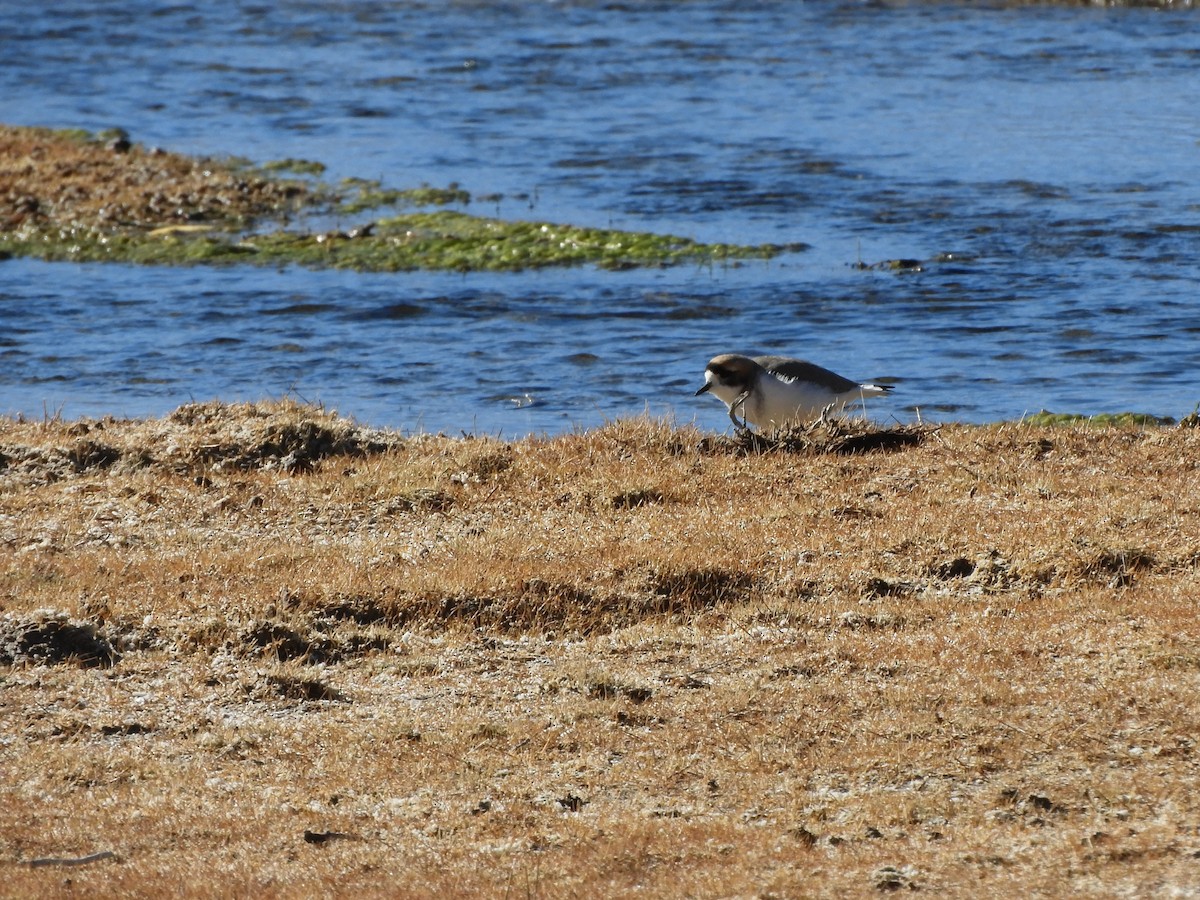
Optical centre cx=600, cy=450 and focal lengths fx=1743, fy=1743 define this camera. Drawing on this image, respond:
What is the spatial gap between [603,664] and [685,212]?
659 inches

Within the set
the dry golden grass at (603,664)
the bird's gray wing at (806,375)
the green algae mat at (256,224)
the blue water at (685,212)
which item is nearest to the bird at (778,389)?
the bird's gray wing at (806,375)

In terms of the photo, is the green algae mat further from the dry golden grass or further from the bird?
the dry golden grass

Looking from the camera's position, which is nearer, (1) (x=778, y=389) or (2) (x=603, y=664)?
(2) (x=603, y=664)

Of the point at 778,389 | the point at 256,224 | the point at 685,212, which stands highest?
the point at 778,389

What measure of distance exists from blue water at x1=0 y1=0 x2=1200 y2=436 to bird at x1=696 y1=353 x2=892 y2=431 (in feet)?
7.66

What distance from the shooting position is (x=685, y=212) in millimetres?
24062

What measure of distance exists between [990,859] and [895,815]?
0.50 m

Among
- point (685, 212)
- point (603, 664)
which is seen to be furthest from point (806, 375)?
point (685, 212)

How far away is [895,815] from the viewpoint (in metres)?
5.96

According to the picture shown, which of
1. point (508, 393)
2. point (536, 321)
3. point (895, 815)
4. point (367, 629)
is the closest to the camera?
point (895, 815)

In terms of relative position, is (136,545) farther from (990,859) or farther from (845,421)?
(990,859)

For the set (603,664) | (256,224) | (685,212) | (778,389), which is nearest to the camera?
(603,664)

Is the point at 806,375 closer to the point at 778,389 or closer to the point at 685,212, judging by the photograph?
the point at 778,389

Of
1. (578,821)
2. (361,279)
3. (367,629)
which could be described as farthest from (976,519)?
(361,279)
